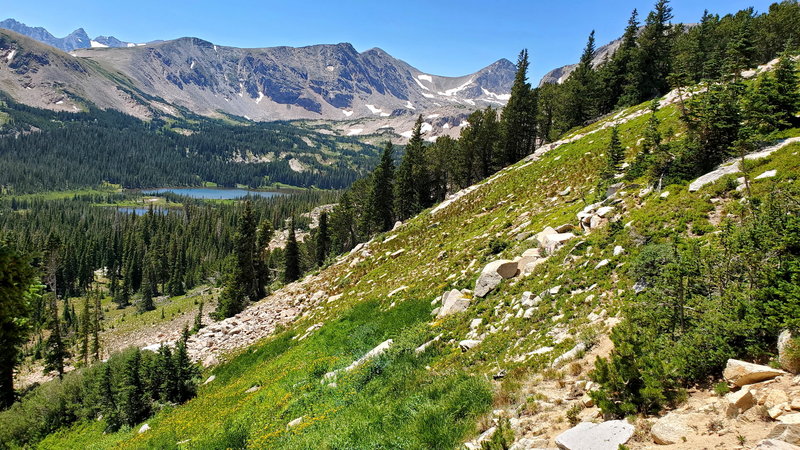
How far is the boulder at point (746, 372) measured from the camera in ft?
18.3

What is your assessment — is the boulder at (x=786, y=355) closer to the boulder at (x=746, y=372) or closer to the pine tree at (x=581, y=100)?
the boulder at (x=746, y=372)

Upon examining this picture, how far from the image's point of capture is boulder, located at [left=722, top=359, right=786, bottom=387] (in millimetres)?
5578

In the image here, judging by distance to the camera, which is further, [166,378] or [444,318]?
[166,378]

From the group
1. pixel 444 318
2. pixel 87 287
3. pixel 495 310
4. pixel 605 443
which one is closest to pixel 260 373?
pixel 444 318

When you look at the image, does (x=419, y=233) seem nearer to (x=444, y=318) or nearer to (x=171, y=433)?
(x=444, y=318)

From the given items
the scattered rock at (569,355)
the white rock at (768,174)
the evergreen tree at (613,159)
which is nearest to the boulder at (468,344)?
the scattered rock at (569,355)

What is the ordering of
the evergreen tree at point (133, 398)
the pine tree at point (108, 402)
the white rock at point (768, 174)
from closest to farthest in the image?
the white rock at point (768, 174)
the evergreen tree at point (133, 398)
the pine tree at point (108, 402)

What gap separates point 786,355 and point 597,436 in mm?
2945

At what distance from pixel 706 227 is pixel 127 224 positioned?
19322 cm

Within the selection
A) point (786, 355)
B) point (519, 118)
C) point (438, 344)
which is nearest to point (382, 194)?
point (519, 118)

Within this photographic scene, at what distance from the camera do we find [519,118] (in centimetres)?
6688

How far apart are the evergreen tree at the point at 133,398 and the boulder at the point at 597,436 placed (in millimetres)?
25881

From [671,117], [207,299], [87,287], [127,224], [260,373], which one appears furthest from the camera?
[127,224]

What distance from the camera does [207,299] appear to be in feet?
253
